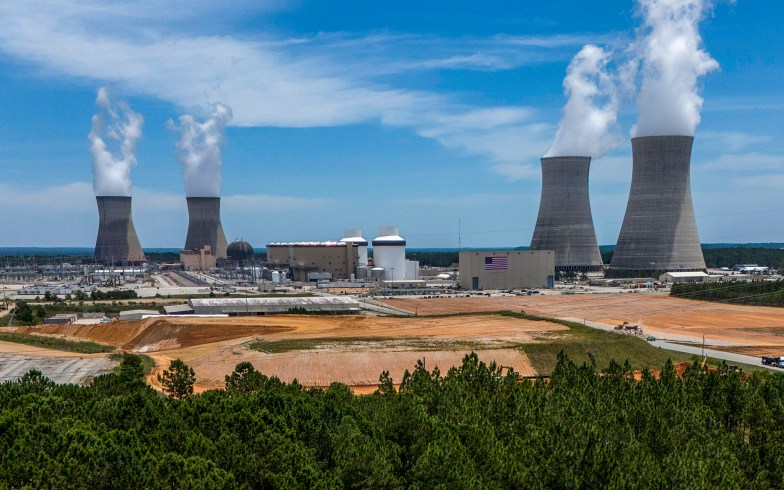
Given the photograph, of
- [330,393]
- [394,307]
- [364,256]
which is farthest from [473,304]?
[330,393]

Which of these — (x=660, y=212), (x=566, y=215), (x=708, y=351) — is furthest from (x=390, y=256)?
(x=708, y=351)

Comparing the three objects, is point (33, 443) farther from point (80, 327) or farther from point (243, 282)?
point (243, 282)

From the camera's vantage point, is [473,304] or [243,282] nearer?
[473,304]

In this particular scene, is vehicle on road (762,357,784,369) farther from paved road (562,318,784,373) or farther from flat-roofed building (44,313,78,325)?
flat-roofed building (44,313,78,325)

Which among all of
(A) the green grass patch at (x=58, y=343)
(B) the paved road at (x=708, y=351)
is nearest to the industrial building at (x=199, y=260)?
(A) the green grass patch at (x=58, y=343)

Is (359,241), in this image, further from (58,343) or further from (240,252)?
(58,343)

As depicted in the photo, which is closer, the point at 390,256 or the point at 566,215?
the point at 566,215

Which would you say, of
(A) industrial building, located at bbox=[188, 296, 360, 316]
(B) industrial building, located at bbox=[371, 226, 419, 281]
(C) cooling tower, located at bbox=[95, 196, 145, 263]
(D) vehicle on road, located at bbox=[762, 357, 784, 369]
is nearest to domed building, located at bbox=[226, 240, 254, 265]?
(C) cooling tower, located at bbox=[95, 196, 145, 263]
